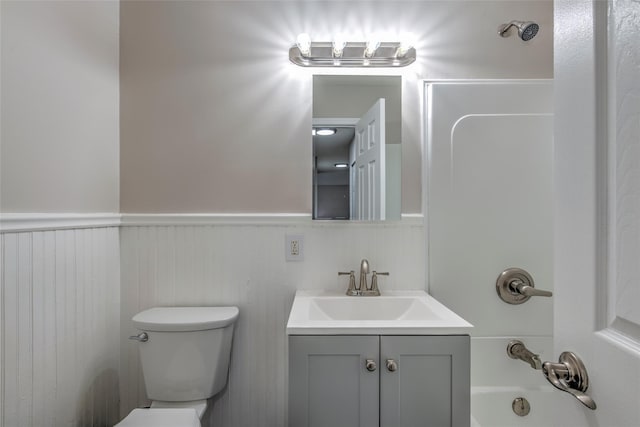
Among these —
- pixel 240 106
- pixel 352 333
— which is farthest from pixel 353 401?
pixel 240 106

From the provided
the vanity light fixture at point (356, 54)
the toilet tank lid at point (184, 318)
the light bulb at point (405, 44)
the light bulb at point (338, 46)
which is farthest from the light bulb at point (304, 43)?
the toilet tank lid at point (184, 318)

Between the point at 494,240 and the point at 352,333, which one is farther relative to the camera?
the point at 494,240

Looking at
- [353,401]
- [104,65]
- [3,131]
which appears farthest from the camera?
[104,65]

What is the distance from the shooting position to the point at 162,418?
1.18 meters

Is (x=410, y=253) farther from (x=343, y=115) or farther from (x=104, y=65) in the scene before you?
(x=104, y=65)

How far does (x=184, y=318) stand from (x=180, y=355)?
135mm

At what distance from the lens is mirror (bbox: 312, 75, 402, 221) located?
1541 millimetres

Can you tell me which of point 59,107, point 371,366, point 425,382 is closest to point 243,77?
point 59,107

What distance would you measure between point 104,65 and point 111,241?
0.73m

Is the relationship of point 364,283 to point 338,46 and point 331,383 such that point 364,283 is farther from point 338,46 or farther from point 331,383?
point 338,46

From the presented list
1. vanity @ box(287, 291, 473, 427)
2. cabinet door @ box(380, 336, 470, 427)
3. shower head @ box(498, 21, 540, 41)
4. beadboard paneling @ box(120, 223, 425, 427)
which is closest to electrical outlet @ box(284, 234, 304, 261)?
beadboard paneling @ box(120, 223, 425, 427)

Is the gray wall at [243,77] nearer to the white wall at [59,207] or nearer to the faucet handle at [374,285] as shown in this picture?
the white wall at [59,207]

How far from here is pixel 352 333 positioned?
3.57ft

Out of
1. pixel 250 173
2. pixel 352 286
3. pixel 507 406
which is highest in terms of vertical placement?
pixel 250 173
